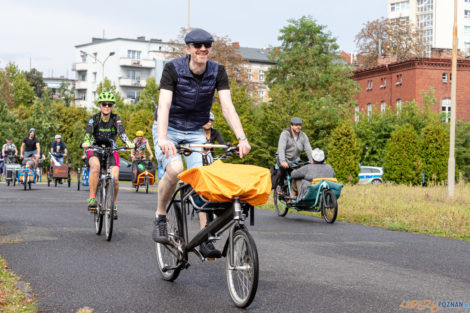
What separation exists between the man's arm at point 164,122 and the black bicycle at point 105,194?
357cm

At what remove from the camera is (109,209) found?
9.12m

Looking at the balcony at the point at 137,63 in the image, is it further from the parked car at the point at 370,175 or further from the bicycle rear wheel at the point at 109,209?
the bicycle rear wheel at the point at 109,209

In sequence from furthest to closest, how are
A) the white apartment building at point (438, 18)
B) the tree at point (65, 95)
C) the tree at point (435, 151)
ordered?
the tree at point (65, 95) < the white apartment building at point (438, 18) < the tree at point (435, 151)

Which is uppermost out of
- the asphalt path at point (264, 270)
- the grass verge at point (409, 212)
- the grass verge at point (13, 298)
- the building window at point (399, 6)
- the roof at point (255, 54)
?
the building window at point (399, 6)

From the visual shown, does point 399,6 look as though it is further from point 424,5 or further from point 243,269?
point 243,269

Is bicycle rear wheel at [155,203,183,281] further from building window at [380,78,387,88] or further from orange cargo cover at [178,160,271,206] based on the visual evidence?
building window at [380,78,387,88]

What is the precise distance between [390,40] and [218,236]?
62535 millimetres

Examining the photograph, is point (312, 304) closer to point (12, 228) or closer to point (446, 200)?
point (12, 228)

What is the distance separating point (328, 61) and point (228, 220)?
5129 cm

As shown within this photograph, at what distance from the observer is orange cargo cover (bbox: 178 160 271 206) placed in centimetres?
495

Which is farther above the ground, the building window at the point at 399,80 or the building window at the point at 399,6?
the building window at the point at 399,6

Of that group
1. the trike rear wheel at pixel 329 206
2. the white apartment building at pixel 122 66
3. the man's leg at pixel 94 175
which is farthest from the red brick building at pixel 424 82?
the white apartment building at pixel 122 66

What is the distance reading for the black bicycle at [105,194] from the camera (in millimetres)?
9028

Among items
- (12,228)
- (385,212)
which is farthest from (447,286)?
(385,212)
